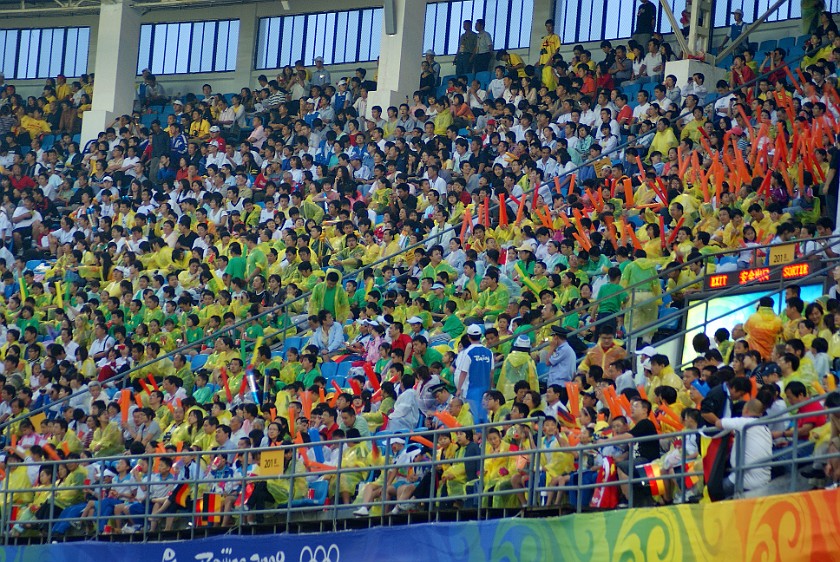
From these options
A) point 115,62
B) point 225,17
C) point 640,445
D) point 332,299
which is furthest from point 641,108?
point 225,17

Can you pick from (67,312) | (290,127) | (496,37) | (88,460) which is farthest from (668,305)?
(496,37)

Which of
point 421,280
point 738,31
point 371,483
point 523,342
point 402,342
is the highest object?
point 738,31

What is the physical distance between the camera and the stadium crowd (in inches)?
535

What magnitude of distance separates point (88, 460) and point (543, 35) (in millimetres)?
14893

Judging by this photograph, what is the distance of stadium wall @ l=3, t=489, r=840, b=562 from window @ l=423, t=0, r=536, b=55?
1563 cm

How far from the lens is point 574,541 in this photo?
1197 cm

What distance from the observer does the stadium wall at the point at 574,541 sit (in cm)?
1012

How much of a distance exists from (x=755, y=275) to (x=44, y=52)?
23.1 m

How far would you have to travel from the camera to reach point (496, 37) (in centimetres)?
2909

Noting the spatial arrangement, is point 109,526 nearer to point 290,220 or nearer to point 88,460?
point 88,460

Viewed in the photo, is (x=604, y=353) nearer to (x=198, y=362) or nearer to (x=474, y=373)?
(x=474, y=373)

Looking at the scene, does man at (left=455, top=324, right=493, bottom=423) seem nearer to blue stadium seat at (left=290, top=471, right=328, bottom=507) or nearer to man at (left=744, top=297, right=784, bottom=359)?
blue stadium seat at (left=290, top=471, right=328, bottom=507)

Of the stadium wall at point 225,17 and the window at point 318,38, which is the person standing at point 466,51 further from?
the window at point 318,38

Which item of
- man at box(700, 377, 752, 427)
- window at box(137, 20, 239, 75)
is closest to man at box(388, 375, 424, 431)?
man at box(700, 377, 752, 427)
